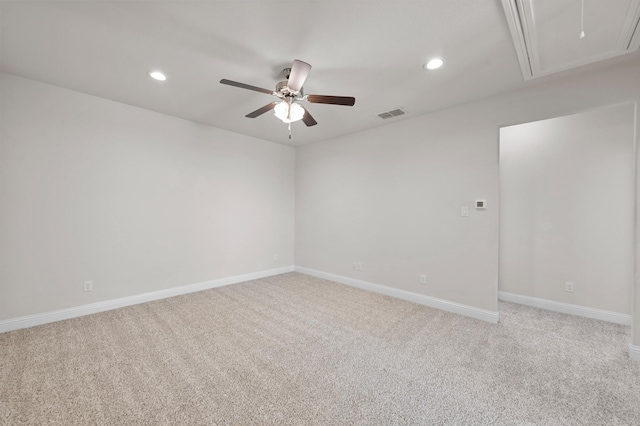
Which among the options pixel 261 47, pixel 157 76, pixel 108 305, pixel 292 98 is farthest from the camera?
pixel 108 305

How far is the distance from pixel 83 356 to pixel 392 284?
356cm

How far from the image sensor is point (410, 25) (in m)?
1.79

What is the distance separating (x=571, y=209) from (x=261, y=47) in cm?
406

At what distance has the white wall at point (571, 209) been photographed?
2.86 metres

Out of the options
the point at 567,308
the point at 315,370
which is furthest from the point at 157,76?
the point at 567,308

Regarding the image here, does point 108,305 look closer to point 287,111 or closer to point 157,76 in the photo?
point 157,76

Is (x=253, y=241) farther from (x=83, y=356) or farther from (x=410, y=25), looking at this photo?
(x=410, y=25)

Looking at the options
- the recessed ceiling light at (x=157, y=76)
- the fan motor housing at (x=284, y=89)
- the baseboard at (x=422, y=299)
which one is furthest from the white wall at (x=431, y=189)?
the recessed ceiling light at (x=157, y=76)

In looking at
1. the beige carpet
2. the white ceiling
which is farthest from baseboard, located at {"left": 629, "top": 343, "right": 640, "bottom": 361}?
the white ceiling

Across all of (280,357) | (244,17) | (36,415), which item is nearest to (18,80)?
(244,17)

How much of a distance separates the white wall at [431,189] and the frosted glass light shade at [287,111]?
196 cm

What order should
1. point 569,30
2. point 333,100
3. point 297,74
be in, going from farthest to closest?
point 333,100, point 297,74, point 569,30

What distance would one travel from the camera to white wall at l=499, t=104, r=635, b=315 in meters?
2.86

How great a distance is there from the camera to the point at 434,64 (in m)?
2.27
